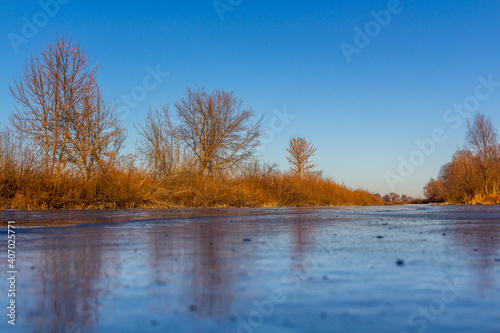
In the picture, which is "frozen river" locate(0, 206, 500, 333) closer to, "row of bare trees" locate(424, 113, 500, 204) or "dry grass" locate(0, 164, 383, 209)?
"dry grass" locate(0, 164, 383, 209)

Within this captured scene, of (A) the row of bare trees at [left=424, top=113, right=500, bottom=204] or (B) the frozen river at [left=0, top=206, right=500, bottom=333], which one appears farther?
(A) the row of bare trees at [left=424, top=113, right=500, bottom=204]

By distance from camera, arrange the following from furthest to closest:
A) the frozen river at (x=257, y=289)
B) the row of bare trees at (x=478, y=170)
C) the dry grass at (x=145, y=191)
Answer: the row of bare trees at (x=478, y=170)
the dry grass at (x=145, y=191)
the frozen river at (x=257, y=289)

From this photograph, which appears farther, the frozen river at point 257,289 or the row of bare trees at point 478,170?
the row of bare trees at point 478,170

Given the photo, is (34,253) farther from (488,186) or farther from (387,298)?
(488,186)

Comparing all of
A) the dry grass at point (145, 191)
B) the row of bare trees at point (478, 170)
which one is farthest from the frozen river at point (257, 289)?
the row of bare trees at point (478, 170)

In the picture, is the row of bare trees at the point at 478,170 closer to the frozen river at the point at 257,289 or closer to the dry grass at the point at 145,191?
the dry grass at the point at 145,191

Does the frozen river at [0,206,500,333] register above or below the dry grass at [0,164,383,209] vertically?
below

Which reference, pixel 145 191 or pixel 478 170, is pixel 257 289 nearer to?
pixel 145 191

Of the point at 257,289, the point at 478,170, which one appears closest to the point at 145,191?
the point at 257,289

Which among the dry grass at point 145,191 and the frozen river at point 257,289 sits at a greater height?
the dry grass at point 145,191

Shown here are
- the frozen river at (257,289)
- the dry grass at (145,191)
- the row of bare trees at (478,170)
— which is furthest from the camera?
the row of bare trees at (478,170)

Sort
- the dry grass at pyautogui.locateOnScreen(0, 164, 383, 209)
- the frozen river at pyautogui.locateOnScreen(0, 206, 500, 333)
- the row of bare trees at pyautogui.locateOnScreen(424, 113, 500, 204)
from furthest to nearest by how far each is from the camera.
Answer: the row of bare trees at pyautogui.locateOnScreen(424, 113, 500, 204) → the dry grass at pyautogui.locateOnScreen(0, 164, 383, 209) → the frozen river at pyautogui.locateOnScreen(0, 206, 500, 333)

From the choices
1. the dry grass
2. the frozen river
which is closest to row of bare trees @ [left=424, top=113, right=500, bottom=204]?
the dry grass

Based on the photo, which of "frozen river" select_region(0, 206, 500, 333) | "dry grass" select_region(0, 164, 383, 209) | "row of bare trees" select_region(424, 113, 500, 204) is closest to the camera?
"frozen river" select_region(0, 206, 500, 333)
